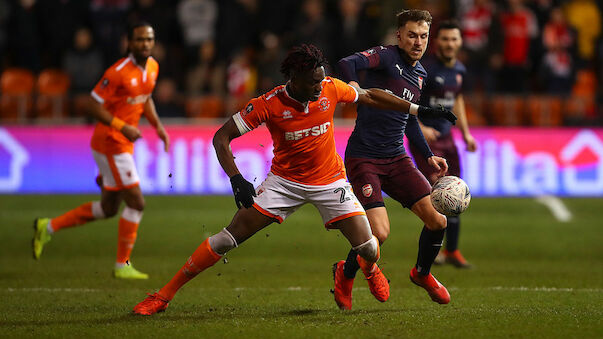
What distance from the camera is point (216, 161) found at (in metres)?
15.8

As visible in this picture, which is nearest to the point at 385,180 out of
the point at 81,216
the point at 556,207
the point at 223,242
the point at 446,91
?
the point at 223,242

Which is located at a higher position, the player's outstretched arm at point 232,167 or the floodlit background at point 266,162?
the player's outstretched arm at point 232,167

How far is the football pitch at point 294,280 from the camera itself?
6879mm

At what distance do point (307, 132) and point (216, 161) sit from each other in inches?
350

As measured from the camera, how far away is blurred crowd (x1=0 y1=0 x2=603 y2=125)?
17156 millimetres

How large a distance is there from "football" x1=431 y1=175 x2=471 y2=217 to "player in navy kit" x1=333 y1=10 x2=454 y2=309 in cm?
27

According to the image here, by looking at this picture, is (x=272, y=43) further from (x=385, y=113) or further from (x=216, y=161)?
(x=385, y=113)

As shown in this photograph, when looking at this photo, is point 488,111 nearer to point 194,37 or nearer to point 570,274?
point 194,37

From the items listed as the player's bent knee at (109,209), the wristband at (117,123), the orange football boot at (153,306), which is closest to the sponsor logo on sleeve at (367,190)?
the orange football boot at (153,306)

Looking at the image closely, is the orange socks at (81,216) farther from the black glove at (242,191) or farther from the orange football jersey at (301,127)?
the black glove at (242,191)

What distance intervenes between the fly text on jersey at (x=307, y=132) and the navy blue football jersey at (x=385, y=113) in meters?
1.02

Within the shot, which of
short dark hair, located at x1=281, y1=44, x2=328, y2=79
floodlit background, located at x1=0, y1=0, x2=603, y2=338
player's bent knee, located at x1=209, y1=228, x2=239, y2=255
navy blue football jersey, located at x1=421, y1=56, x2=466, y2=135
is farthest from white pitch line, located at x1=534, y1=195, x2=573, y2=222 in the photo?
short dark hair, located at x1=281, y1=44, x2=328, y2=79

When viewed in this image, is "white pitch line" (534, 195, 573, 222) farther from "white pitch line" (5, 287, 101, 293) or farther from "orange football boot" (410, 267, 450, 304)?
"white pitch line" (5, 287, 101, 293)

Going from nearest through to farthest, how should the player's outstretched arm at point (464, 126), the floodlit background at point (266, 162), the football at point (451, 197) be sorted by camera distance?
the football at point (451, 197) → the floodlit background at point (266, 162) → the player's outstretched arm at point (464, 126)
